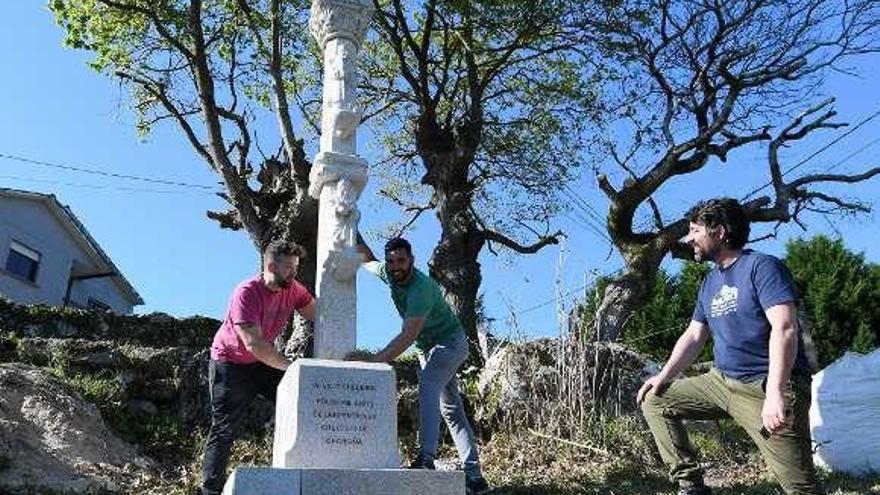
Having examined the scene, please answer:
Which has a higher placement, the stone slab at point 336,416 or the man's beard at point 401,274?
the man's beard at point 401,274

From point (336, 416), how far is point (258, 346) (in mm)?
712

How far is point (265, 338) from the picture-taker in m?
5.81

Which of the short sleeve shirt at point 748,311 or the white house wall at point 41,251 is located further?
the white house wall at point 41,251

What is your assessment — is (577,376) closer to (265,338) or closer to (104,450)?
(265,338)

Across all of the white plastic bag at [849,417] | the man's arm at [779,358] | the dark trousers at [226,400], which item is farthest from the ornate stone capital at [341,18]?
the white plastic bag at [849,417]

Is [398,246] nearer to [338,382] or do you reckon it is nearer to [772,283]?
[338,382]

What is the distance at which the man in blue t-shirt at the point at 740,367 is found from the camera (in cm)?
402

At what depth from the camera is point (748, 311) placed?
4.34 meters

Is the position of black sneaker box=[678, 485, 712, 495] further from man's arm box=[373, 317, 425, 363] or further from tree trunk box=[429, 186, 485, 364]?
tree trunk box=[429, 186, 485, 364]

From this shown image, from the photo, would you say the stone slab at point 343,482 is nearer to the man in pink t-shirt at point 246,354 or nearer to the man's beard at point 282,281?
the man in pink t-shirt at point 246,354

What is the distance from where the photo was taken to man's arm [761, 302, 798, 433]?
13.0ft

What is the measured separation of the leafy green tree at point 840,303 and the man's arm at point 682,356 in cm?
1839

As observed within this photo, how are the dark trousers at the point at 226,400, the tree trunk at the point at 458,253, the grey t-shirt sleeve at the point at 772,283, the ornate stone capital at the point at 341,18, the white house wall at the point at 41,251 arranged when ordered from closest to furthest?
the grey t-shirt sleeve at the point at 772,283, the dark trousers at the point at 226,400, the ornate stone capital at the point at 341,18, the tree trunk at the point at 458,253, the white house wall at the point at 41,251

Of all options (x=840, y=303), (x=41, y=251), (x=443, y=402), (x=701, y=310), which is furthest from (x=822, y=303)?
(x=41, y=251)
